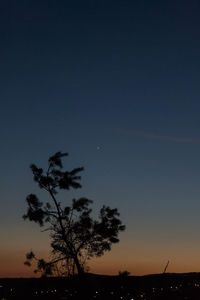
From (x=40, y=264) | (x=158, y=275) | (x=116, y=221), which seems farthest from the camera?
(x=158, y=275)

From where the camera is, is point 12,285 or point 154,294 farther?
point 154,294

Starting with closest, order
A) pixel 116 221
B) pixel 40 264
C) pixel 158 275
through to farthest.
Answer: pixel 40 264 → pixel 116 221 → pixel 158 275

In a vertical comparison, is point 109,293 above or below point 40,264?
below

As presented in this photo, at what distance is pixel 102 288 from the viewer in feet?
55.2

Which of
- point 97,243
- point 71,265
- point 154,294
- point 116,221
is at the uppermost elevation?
point 116,221

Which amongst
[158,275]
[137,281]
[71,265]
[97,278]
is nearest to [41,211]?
[71,265]

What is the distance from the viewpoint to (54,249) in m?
16.3

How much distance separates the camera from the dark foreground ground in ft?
52.0

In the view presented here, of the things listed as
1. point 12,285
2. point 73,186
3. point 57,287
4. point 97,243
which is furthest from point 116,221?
point 12,285

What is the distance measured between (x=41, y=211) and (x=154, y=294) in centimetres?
730

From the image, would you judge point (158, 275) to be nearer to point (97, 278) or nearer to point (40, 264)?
point (97, 278)

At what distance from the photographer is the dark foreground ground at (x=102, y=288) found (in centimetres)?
1586

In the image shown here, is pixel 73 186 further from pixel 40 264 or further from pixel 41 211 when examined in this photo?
pixel 40 264

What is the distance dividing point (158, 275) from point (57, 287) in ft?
21.8
